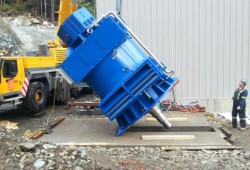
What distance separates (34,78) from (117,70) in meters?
4.78

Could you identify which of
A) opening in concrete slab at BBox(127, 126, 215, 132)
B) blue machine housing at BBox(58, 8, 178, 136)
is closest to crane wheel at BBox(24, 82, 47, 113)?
blue machine housing at BBox(58, 8, 178, 136)

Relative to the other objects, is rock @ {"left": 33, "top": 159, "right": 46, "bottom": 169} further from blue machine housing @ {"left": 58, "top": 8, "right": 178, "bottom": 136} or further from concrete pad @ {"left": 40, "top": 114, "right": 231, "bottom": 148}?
blue machine housing @ {"left": 58, "top": 8, "right": 178, "bottom": 136}

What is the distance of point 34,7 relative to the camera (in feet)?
143

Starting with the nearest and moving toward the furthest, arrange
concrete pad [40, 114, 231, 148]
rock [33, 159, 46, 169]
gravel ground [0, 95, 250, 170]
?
1. rock [33, 159, 46, 169]
2. gravel ground [0, 95, 250, 170]
3. concrete pad [40, 114, 231, 148]

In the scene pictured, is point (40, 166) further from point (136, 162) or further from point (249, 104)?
point (249, 104)

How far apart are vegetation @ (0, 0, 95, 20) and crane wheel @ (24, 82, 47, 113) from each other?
2672 centimetres

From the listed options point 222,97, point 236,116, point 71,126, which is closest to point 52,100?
point 71,126

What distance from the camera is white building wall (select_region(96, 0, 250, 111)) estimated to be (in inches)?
484

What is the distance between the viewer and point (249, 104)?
12242mm

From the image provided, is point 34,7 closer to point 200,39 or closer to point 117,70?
point 200,39

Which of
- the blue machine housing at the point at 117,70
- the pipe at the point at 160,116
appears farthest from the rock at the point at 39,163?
the pipe at the point at 160,116

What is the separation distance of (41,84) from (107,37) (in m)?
4.78

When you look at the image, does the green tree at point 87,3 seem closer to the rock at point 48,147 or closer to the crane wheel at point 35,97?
the crane wheel at point 35,97

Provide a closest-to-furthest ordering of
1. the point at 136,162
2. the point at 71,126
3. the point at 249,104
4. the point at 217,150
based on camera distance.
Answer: the point at 136,162
the point at 217,150
the point at 71,126
the point at 249,104
